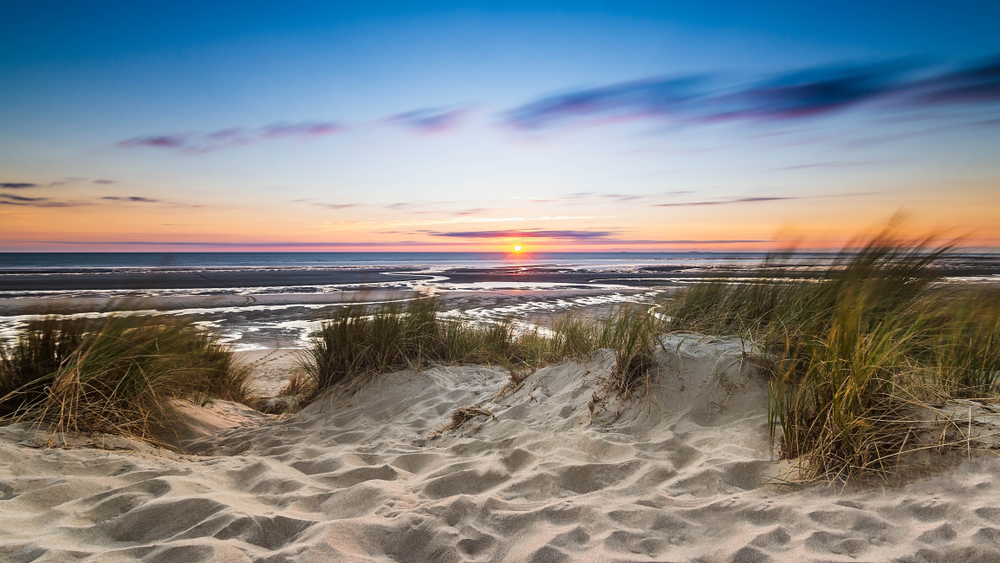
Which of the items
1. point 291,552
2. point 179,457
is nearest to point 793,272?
point 291,552

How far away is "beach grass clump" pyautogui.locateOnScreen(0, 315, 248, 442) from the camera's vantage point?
3.65m

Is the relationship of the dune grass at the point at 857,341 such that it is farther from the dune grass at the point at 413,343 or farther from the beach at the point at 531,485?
the dune grass at the point at 413,343

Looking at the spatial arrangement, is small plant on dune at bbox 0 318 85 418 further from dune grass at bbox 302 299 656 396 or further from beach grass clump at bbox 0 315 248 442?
dune grass at bbox 302 299 656 396

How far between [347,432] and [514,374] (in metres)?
1.71

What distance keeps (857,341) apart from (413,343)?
4625 mm

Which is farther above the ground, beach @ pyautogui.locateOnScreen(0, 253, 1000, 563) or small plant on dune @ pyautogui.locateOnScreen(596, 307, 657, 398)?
small plant on dune @ pyautogui.locateOnScreen(596, 307, 657, 398)

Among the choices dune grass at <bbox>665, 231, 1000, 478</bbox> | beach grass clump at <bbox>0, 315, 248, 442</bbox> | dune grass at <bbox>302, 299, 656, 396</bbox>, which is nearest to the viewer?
dune grass at <bbox>665, 231, 1000, 478</bbox>

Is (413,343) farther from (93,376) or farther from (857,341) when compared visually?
(857,341)

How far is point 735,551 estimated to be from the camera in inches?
83.6

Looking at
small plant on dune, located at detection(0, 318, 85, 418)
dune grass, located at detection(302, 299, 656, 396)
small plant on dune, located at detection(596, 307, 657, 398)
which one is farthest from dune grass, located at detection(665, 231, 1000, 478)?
small plant on dune, located at detection(0, 318, 85, 418)

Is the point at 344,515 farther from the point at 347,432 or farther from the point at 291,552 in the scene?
the point at 347,432

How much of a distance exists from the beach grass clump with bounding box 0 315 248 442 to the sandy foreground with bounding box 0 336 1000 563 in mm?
320

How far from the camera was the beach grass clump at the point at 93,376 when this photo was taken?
3.65m

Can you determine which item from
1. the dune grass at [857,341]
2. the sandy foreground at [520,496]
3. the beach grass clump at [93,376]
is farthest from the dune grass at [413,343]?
the beach grass clump at [93,376]
